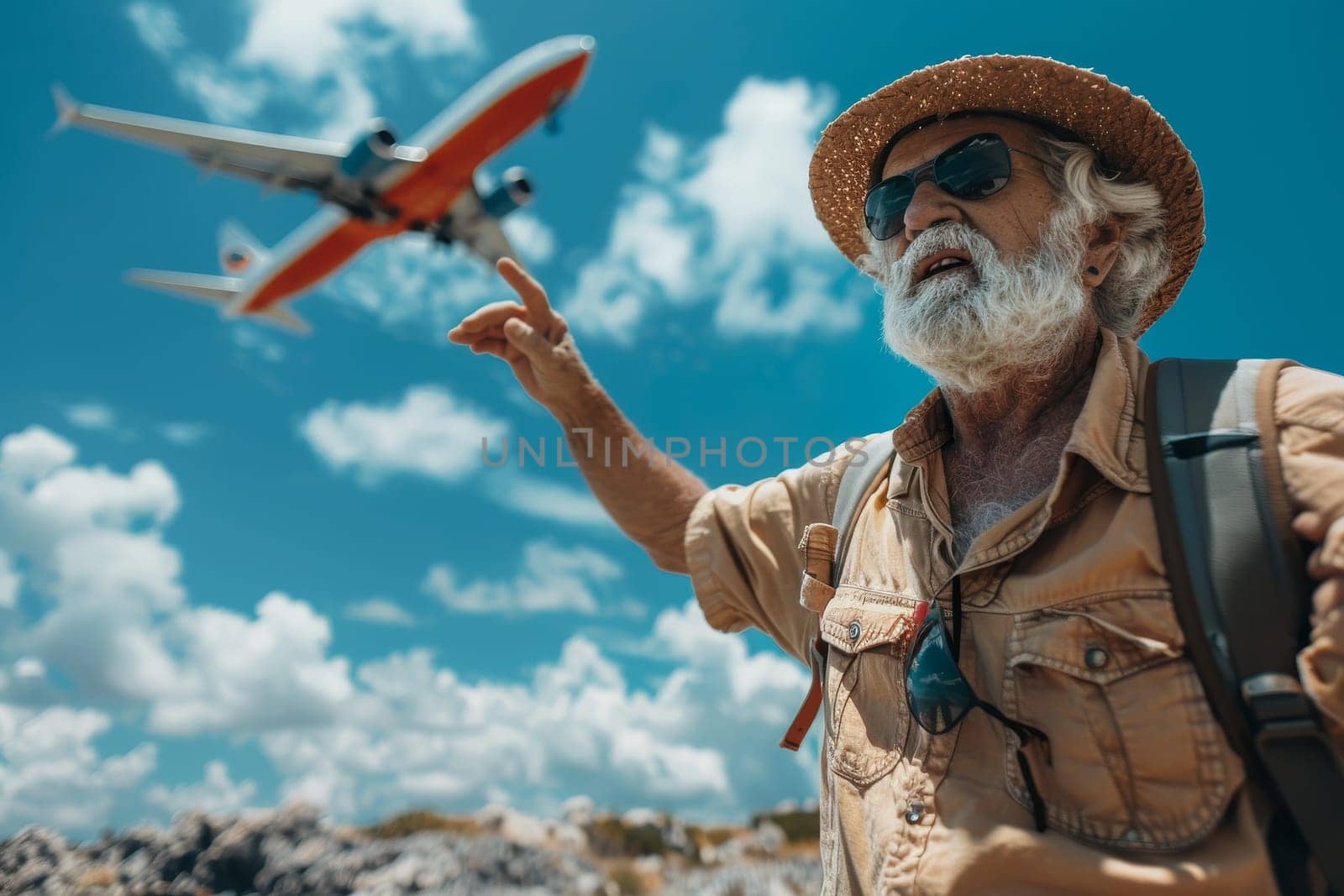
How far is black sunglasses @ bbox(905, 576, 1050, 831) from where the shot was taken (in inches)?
62.9

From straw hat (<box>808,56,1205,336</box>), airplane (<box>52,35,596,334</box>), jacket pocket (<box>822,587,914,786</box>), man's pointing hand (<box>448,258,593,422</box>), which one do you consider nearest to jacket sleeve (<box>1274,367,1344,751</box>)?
jacket pocket (<box>822,587,914,786</box>)

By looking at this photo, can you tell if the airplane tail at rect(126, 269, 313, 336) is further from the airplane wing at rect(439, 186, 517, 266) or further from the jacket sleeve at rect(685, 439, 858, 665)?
the jacket sleeve at rect(685, 439, 858, 665)

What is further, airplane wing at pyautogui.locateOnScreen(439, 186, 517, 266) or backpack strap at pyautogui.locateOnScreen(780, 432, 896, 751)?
airplane wing at pyautogui.locateOnScreen(439, 186, 517, 266)

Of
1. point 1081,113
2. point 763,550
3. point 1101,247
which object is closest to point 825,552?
point 763,550

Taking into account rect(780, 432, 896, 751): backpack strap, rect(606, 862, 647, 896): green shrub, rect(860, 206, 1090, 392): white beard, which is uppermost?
rect(860, 206, 1090, 392): white beard

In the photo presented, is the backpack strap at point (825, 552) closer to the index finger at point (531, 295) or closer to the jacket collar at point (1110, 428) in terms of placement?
the jacket collar at point (1110, 428)

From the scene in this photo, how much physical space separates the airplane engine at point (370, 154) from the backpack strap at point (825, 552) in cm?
2449

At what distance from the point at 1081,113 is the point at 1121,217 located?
33cm

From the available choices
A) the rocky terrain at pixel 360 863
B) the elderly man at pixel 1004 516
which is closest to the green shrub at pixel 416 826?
the rocky terrain at pixel 360 863

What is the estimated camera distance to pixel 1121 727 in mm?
1543

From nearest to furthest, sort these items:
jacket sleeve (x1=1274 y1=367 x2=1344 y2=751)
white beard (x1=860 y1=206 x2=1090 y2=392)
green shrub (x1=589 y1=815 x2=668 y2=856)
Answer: jacket sleeve (x1=1274 y1=367 x2=1344 y2=751)
white beard (x1=860 y1=206 x2=1090 y2=392)
green shrub (x1=589 y1=815 x2=668 y2=856)

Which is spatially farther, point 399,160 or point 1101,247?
point 399,160

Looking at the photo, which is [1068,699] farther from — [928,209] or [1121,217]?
[1121,217]

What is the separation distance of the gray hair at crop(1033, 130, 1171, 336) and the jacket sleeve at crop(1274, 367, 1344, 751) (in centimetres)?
85
